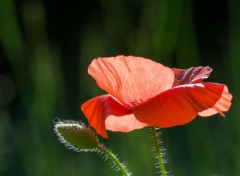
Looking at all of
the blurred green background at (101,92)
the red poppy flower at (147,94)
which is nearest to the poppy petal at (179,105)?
the red poppy flower at (147,94)

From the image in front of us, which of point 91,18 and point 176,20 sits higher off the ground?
point 176,20

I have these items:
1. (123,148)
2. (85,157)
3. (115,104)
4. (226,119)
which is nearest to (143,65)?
(115,104)

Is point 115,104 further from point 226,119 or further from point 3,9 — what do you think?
point 226,119

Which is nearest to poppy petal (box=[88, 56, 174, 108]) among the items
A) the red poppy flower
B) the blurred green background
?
the red poppy flower

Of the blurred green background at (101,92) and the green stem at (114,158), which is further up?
the green stem at (114,158)

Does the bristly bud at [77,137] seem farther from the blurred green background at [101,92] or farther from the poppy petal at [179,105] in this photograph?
the blurred green background at [101,92]

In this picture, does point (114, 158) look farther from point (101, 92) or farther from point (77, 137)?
point (101, 92)

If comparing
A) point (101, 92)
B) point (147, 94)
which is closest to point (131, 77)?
point (147, 94)
